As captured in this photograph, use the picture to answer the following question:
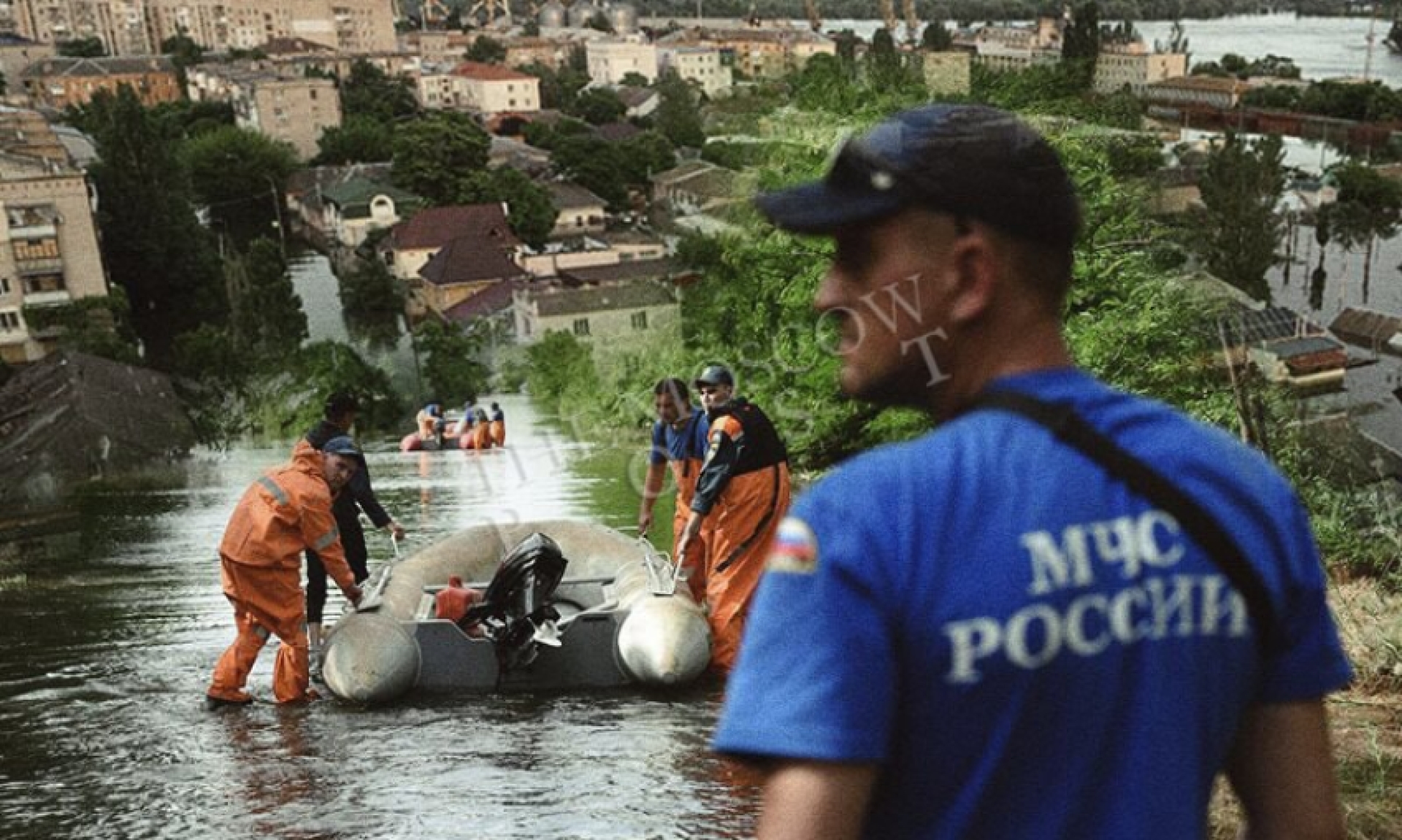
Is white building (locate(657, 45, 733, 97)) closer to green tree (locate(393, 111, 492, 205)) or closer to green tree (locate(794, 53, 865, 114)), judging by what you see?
green tree (locate(393, 111, 492, 205))

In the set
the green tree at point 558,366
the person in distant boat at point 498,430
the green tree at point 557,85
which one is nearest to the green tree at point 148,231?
the green tree at point 558,366

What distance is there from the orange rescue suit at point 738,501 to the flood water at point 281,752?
1.41 ft

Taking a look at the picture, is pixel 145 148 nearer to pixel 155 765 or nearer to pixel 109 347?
pixel 109 347

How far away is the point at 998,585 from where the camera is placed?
96 cm

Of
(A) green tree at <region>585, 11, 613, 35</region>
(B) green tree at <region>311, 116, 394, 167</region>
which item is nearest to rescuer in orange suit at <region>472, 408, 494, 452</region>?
(B) green tree at <region>311, 116, 394, 167</region>

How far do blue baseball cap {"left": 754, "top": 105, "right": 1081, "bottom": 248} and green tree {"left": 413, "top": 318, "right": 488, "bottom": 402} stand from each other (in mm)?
29045

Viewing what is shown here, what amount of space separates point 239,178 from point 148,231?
21.5 meters

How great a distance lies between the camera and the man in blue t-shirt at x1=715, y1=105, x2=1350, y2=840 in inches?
37.7

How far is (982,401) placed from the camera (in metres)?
1.07

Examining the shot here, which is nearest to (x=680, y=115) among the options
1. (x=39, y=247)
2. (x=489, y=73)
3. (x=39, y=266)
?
(x=489, y=73)

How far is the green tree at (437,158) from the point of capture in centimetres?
6016

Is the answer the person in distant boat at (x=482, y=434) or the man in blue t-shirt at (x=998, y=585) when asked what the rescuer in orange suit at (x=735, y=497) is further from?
the person in distant boat at (x=482, y=434)

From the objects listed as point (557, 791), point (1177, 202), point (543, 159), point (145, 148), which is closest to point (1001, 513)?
point (557, 791)

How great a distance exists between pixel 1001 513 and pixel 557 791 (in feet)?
11.3
